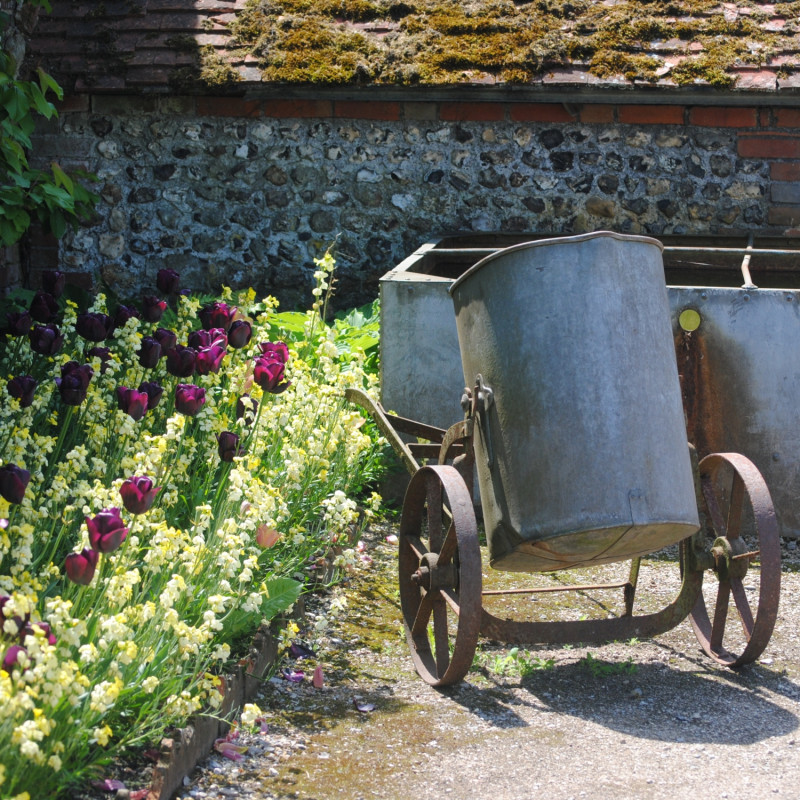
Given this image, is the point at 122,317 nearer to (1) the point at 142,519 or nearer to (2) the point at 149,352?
(2) the point at 149,352

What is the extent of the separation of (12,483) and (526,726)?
1648 mm

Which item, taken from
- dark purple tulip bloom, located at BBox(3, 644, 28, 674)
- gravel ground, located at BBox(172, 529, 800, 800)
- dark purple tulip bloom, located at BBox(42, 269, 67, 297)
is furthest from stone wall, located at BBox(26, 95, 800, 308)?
dark purple tulip bloom, located at BBox(3, 644, 28, 674)

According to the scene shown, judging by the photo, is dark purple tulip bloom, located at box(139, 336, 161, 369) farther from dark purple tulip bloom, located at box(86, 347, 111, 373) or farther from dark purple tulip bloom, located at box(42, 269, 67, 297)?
dark purple tulip bloom, located at box(42, 269, 67, 297)

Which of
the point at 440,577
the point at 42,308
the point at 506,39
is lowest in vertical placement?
the point at 440,577

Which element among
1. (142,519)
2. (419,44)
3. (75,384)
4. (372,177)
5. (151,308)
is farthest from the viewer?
(372,177)

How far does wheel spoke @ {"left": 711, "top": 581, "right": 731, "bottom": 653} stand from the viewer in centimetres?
365

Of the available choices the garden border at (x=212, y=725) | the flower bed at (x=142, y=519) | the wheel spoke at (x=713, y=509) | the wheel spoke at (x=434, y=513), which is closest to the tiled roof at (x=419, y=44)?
the flower bed at (x=142, y=519)

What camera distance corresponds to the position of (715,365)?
16.2 feet

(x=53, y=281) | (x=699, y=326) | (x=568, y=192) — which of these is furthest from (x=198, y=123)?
(x=699, y=326)

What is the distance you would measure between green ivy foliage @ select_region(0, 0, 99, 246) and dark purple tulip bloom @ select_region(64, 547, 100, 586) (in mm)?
2341

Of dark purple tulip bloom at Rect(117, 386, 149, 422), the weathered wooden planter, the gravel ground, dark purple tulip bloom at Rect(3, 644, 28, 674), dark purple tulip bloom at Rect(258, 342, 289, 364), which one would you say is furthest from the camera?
the weathered wooden planter

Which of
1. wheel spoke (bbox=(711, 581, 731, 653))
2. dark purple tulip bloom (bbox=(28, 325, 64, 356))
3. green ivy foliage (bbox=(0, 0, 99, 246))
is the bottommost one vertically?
wheel spoke (bbox=(711, 581, 731, 653))

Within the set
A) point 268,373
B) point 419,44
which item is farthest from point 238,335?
point 419,44

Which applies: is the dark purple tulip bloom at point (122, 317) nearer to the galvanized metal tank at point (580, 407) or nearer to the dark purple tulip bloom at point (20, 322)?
the dark purple tulip bloom at point (20, 322)
